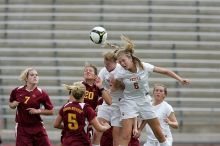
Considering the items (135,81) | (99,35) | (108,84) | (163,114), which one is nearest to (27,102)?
(108,84)

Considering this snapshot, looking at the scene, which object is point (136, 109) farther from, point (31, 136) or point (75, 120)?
point (31, 136)

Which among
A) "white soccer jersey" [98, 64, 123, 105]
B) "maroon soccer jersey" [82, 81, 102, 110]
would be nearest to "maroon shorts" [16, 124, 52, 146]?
"maroon soccer jersey" [82, 81, 102, 110]

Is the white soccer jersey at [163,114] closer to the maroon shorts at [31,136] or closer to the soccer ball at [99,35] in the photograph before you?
the soccer ball at [99,35]

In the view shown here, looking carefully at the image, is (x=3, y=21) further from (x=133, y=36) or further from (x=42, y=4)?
(x=133, y=36)

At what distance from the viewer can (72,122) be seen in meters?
8.97

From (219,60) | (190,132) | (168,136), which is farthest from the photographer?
(219,60)

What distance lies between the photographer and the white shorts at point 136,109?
390 inches

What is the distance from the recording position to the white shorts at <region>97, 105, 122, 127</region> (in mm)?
10594

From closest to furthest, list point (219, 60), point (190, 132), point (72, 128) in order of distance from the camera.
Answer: point (72, 128) → point (190, 132) → point (219, 60)

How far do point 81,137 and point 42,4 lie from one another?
10517mm

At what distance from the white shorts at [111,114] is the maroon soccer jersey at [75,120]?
57.6 inches

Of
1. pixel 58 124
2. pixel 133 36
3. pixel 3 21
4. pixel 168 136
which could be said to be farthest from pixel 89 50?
pixel 58 124

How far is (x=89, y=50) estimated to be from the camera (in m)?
18.1

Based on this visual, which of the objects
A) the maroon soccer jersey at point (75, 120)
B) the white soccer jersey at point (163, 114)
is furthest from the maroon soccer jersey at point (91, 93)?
the maroon soccer jersey at point (75, 120)
